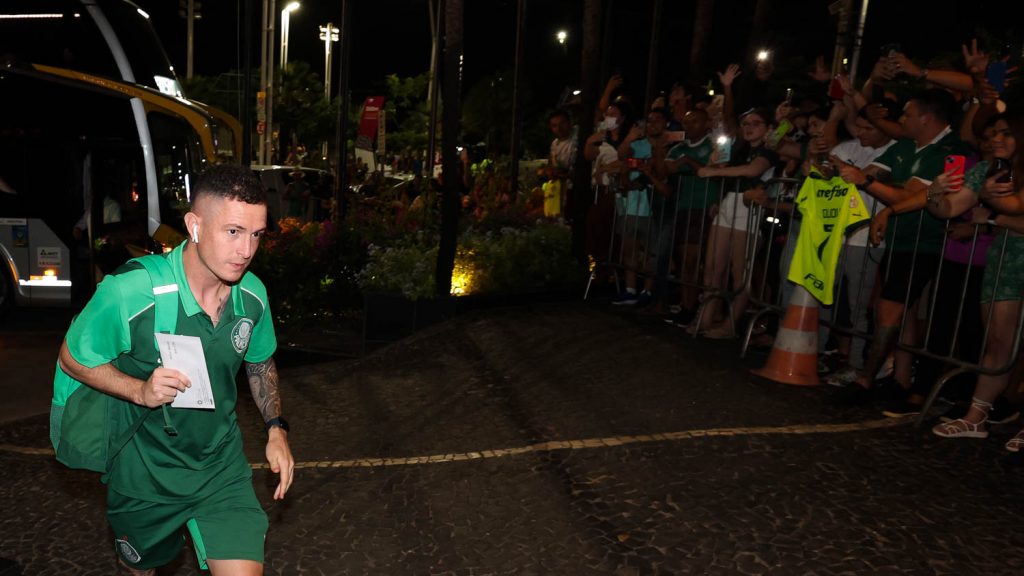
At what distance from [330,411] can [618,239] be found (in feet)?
14.4

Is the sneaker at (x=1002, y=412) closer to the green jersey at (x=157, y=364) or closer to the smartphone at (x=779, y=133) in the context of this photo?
the smartphone at (x=779, y=133)

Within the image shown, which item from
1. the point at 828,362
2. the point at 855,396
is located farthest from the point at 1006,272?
the point at 828,362

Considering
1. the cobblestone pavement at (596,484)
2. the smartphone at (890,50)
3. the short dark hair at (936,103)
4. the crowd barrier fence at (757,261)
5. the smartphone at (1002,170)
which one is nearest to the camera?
the cobblestone pavement at (596,484)

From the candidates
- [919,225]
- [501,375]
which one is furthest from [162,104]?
[919,225]

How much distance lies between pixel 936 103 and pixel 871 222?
949 mm

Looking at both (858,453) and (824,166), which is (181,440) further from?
(824,166)

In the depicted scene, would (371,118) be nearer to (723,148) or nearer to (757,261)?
(723,148)

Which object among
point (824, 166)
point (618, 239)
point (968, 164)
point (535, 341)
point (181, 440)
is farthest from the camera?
point (618, 239)

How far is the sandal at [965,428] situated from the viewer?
6078 millimetres

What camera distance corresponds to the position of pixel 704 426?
637cm

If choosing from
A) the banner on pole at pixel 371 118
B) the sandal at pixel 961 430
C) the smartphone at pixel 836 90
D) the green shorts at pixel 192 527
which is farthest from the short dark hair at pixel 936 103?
the banner on pole at pixel 371 118

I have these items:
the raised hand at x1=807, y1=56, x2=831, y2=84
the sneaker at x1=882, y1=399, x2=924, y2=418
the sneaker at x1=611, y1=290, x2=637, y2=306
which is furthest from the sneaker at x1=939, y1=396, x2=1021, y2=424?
the sneaker at x1=611, y1=290, x2=637, y2=306

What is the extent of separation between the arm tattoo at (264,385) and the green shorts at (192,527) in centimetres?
38

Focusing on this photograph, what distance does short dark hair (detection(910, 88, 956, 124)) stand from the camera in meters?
6.48
